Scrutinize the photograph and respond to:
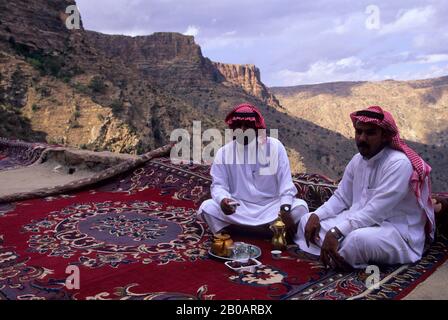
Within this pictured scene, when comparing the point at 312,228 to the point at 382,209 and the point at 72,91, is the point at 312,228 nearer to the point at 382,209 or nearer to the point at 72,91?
the point at 382,209

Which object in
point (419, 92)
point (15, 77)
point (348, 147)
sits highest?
point (419, 92)

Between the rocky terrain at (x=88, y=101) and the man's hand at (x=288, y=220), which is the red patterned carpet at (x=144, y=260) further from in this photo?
the rocky terrain at (x=88, y=101)

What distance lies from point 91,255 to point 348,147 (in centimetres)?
4478

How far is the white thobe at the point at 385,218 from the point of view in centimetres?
264

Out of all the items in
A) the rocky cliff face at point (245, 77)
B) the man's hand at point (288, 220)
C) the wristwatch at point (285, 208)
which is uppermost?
the rocky cliff face at point (245, 77)

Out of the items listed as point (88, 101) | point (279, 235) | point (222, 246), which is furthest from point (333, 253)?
point (88, 101)

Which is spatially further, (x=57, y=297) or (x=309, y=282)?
(x=309, y=282)

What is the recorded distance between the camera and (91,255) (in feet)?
10.1

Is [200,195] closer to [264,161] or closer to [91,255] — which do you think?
[264,161]

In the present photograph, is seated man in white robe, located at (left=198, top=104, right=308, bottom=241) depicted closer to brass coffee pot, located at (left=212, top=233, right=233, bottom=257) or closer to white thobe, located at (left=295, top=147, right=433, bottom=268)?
brass coffee pot, located at (left=212, top=233, right=233, bottom=257)

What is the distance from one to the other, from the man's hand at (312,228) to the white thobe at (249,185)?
18.1 inches

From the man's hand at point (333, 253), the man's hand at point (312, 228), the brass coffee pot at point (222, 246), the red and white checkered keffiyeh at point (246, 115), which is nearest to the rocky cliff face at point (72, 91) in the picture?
the red and white checkered keffiyeh at point (246, 115)

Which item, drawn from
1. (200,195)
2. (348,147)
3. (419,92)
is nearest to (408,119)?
(419,92)

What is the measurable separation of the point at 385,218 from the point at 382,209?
0.12 metres
